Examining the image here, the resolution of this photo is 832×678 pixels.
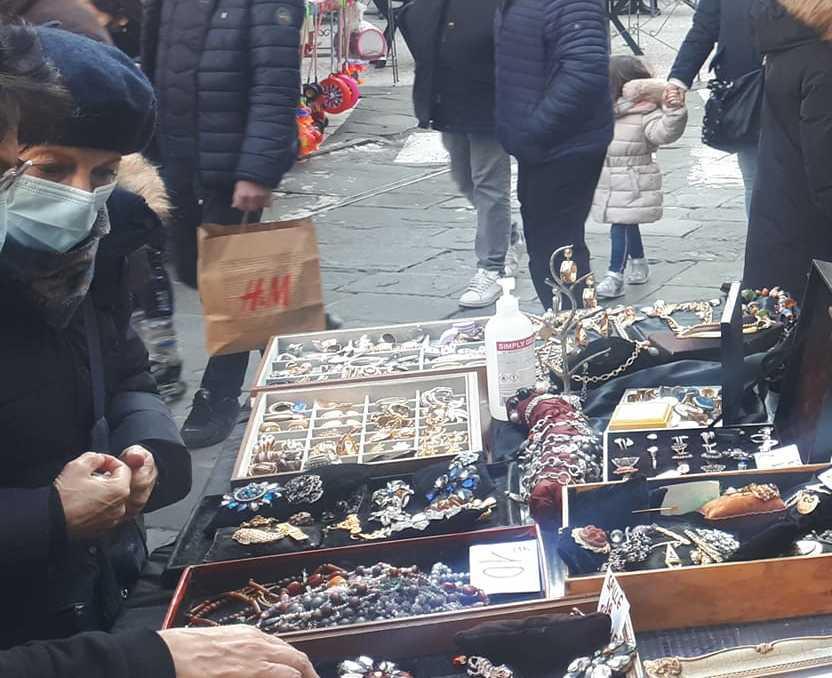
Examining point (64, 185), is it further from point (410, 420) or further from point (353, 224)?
point (353, 224)

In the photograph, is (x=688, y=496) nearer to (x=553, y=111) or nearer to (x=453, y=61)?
(x=553, y=111)

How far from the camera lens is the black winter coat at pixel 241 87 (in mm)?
3672

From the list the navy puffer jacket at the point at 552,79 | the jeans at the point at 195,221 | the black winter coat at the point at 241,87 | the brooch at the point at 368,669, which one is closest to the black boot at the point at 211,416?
the jeans at the point at 195,221

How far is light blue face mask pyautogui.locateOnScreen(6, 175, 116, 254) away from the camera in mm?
1866

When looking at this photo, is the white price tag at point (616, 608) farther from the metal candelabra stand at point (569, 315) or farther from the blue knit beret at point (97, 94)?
the blue knit beret at point (97, 94)

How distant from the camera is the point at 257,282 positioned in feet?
11.1

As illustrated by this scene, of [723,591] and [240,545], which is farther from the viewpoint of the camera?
[240,545]

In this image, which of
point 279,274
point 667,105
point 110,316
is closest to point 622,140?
point 667,105

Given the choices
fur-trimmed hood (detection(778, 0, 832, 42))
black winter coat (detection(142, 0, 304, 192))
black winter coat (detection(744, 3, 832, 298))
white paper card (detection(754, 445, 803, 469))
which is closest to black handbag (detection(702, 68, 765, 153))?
black winter coat (detection(744, 3, 832, 298))

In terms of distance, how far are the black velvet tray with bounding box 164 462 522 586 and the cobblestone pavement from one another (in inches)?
56.5

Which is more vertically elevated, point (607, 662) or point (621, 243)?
point (607, 662)

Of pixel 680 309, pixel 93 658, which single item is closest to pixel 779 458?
pixel 680 309

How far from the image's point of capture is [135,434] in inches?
84.9

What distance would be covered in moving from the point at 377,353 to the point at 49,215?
1266 mm
